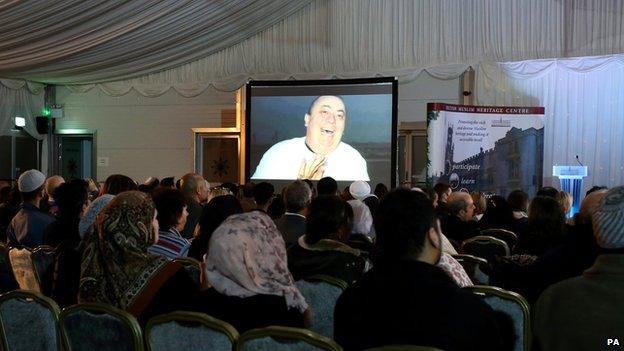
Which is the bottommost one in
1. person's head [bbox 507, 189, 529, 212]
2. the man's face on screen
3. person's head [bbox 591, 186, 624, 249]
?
person's head [bbox 507, 189, 529, 212]

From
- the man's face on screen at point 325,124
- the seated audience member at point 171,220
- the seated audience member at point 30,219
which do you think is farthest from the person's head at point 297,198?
the man's face on screen at point 325,124

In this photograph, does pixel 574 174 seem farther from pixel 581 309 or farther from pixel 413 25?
pixel 581 309

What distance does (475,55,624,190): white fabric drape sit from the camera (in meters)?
11.4

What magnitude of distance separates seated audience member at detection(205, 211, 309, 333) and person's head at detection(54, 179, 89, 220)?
1917 mm

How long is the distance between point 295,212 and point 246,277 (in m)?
2.73

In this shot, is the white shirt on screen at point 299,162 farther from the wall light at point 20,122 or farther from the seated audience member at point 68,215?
the seated audience member at point 68,215

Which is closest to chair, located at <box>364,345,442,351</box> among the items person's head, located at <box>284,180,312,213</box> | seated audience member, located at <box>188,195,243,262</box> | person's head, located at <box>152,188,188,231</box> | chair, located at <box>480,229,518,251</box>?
person's head, located at <box>152,188,188,231</box>

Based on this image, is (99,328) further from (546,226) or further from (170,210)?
(546,226)

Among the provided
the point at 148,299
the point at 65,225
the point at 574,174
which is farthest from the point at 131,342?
the point at 574,174

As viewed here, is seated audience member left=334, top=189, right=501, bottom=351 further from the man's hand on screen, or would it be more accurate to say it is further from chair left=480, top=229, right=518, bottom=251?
the man's hand on screen

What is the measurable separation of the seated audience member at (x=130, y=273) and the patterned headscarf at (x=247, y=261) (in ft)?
0.81

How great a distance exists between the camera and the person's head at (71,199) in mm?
4328

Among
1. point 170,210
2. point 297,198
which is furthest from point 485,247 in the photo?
point 170,210

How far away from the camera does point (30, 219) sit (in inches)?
208
